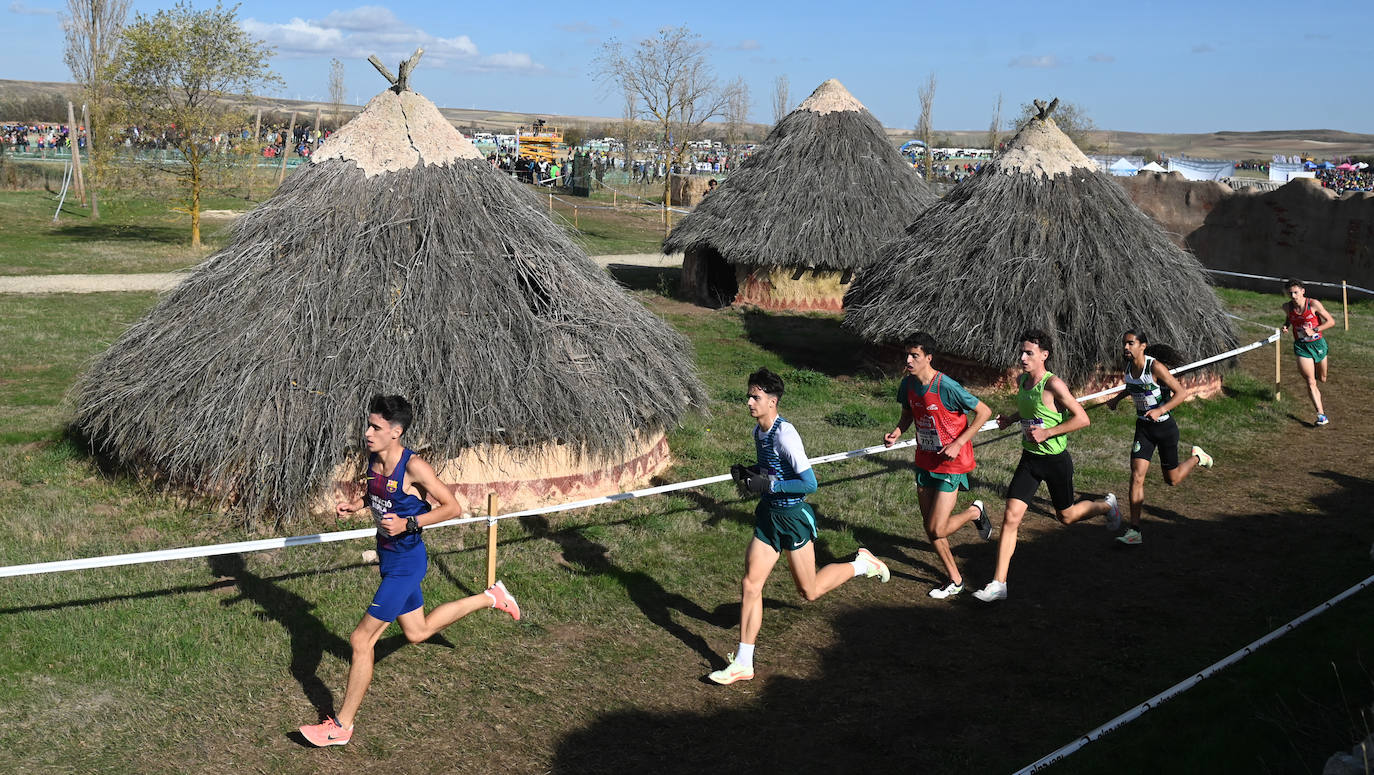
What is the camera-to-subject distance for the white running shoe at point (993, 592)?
6.88m

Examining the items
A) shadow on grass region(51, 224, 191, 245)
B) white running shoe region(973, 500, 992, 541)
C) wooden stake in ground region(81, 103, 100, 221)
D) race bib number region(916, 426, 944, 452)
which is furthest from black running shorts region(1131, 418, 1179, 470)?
shadow on grass region(51, 224, 191, 245)

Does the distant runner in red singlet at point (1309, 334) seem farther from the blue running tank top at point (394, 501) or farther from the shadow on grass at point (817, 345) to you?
the blue running tank top at point (394, 501)

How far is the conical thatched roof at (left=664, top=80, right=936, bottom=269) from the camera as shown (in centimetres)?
1836

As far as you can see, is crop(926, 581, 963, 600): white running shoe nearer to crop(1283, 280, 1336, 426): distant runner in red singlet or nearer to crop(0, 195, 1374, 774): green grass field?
crop(0, 195, 1374, 774): green grass field

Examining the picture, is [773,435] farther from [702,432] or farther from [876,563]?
[702,432]

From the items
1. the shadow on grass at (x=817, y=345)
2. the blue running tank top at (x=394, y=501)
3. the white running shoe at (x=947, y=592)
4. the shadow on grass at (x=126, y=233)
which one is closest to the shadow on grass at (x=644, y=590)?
the white running shoe at (x=947, y=592)

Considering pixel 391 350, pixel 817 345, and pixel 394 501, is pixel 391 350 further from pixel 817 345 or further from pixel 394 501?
pixel 817 345

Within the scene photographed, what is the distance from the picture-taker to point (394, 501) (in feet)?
16.6

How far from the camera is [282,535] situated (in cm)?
748

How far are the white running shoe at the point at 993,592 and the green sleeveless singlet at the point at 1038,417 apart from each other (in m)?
0.92

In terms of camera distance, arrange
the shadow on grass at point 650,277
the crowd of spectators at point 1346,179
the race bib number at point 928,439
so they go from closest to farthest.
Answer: the race bib number at point 928,439
the shadow on grass at point 650,277
the crowd of spectators at point 1346,179

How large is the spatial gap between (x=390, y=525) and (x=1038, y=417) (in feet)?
14.1

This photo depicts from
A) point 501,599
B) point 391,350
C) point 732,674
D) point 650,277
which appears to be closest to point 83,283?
point 650,277

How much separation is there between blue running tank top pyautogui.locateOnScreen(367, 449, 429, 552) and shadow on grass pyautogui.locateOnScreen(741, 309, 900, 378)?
950 centimetres
